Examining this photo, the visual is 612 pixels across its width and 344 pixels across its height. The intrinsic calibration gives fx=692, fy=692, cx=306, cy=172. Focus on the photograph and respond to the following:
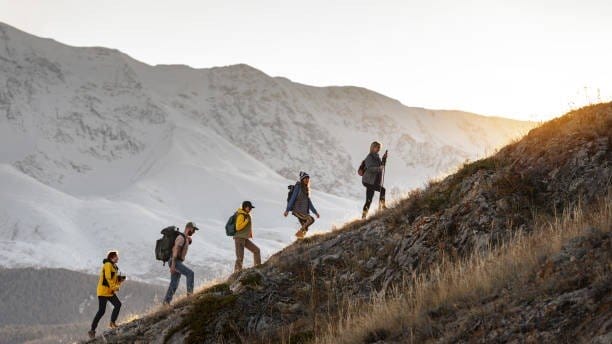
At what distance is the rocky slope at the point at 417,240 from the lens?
966 cm

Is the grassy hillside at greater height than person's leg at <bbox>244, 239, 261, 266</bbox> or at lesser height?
lesser

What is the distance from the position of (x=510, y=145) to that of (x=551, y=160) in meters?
1.45

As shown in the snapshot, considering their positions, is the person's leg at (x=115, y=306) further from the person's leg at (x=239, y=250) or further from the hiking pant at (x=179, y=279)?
the person's leg at (x=239, y=250)

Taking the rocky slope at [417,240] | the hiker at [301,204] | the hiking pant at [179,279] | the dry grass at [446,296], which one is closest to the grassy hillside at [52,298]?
the hiker at [301,204]

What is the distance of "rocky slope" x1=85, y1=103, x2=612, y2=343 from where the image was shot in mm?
9656

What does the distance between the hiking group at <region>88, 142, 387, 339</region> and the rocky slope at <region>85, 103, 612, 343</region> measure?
7.73 ft

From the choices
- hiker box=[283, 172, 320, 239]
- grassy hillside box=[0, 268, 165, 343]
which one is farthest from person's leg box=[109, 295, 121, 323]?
grassy hillside box=[0, 268, 165, 343]

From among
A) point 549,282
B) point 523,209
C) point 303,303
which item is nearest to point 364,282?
point 303,303

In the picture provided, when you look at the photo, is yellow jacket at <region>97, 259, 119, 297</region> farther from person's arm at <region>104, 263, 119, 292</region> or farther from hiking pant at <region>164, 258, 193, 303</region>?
hiking pant at <region>164, 258, 193, 303</region>

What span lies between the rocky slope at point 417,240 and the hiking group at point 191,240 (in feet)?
7.73

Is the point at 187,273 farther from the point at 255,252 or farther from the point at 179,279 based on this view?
the point at 255,252

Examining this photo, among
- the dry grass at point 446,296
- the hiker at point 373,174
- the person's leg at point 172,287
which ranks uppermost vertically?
the hiker at point 373,174

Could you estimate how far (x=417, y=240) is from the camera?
10617 mm

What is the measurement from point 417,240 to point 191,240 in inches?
240
